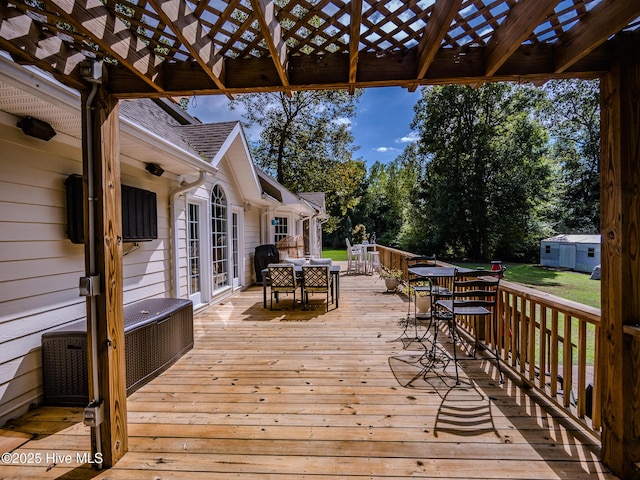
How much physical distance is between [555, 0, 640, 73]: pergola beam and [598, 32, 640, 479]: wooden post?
1.05ft

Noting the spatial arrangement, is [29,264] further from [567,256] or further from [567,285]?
[567,256]

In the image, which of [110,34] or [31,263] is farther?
[31,263]

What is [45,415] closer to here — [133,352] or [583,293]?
[133,352]

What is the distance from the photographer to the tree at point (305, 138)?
1591cm

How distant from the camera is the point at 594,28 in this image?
1616mm

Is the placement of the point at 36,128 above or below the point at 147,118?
below

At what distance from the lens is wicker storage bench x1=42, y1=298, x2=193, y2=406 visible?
2645 millimetres

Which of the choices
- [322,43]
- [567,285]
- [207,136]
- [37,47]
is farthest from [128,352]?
[567,285]

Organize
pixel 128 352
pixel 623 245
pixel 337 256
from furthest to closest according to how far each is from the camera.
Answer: pixel 337 256 → pixel 128 352 → pixel 623 245

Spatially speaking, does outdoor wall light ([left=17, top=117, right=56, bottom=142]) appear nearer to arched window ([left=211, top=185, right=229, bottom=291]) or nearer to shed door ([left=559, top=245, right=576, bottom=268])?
arched window ([left=211, top=185, right=229, bottom=291])

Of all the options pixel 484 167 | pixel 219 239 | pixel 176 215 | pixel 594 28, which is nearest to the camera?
pixel 594 28

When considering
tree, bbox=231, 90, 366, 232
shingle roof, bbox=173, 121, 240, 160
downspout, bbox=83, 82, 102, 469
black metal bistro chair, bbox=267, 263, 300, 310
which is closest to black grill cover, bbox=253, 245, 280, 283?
Result: black metal bistro chair, bbox=267, 263, 300, 310

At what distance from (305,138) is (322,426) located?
15.8 metres

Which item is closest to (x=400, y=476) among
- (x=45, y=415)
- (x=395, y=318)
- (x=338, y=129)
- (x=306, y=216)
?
(x=45, y=415)
